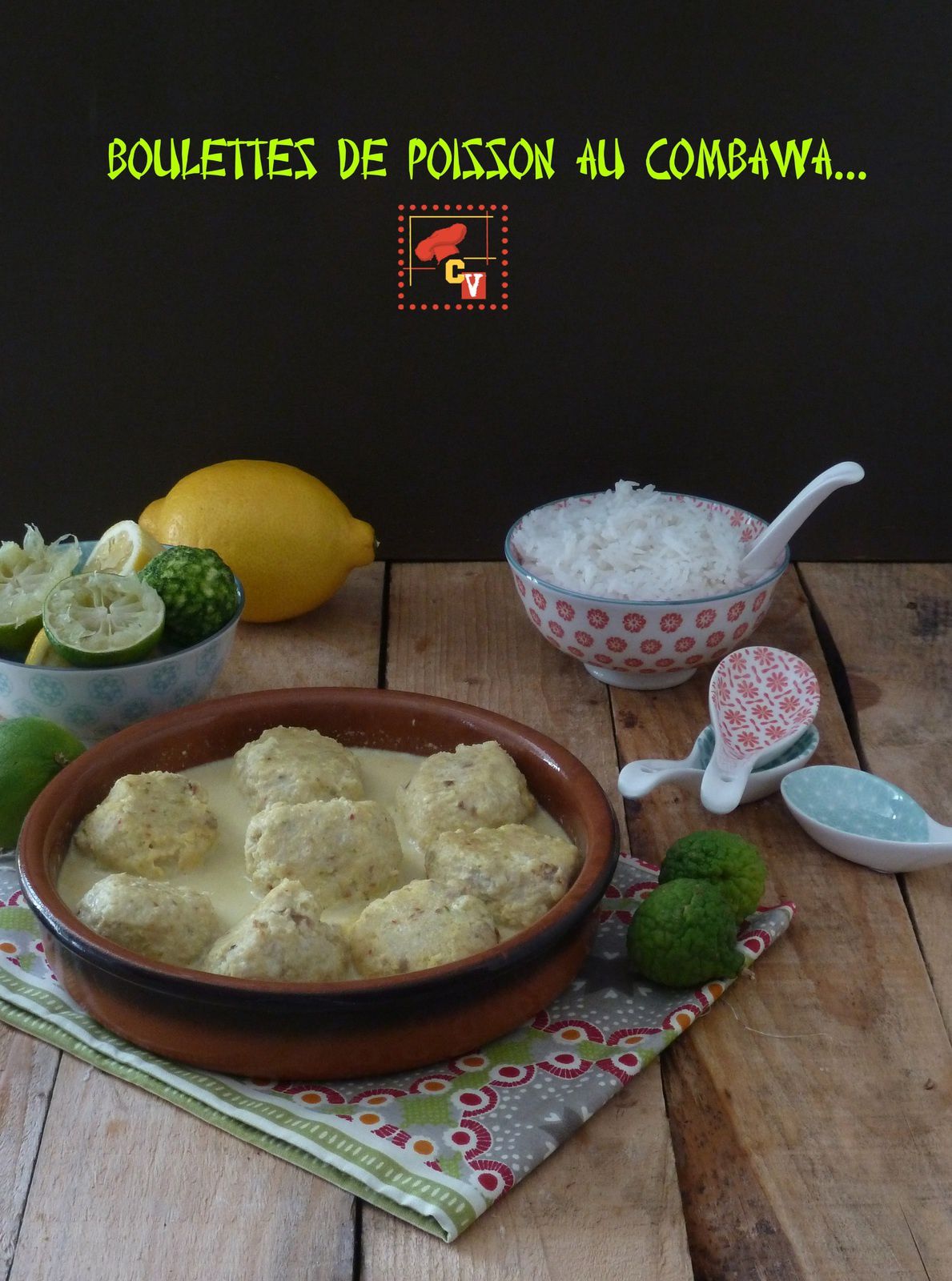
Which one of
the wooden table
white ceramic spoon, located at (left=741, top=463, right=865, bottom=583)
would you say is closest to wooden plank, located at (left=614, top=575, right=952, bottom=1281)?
the wooden table

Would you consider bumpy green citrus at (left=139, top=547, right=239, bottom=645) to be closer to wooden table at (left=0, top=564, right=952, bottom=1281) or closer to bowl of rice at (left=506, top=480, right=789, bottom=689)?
bowl of rice at (left=506, top=480, right=789, bottom=689)

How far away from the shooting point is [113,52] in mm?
1761

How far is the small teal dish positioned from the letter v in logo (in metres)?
0.87

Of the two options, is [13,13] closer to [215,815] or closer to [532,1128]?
[215,815]

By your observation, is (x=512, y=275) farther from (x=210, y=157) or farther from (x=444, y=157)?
(x=210, y=157)

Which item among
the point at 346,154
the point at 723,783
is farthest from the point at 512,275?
the point at 723,783

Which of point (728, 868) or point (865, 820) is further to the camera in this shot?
A: point (865, 820)

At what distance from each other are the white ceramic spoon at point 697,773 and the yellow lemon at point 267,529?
0.55m

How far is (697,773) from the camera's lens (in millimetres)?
1418

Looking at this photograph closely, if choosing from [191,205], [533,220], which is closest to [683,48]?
[533,220]

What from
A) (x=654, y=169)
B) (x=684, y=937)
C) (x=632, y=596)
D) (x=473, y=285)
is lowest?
(x=684, y=937)

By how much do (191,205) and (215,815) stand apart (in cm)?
100

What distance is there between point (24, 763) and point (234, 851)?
23 centimetres

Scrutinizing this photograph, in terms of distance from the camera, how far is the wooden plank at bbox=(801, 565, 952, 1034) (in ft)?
4.19
